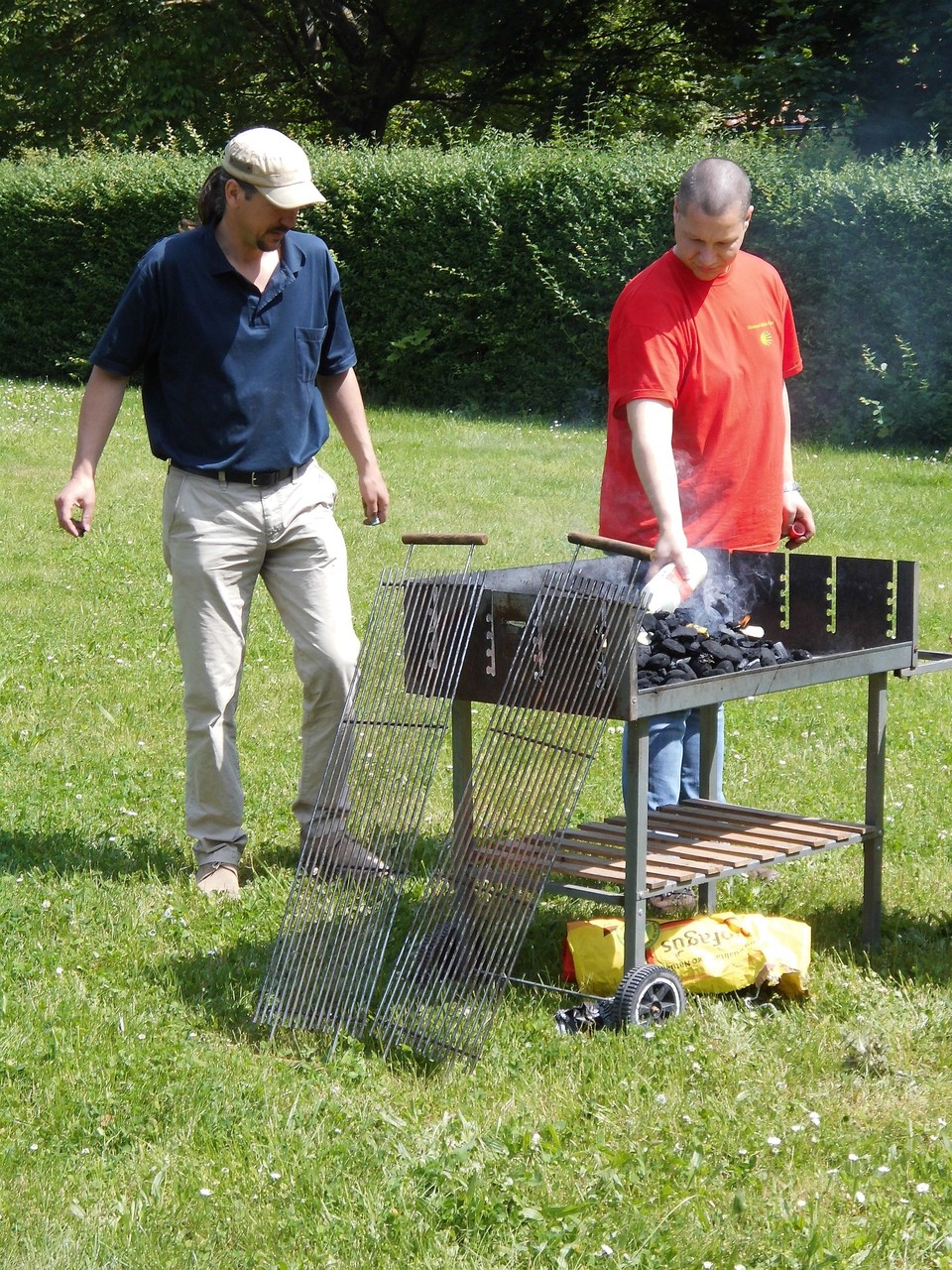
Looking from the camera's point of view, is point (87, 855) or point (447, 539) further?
point (87, 855)

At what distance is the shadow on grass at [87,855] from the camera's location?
16.9 feet

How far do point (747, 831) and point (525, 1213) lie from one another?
185 cm

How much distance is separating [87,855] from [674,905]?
78.9 inches

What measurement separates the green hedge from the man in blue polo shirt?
10.0 m

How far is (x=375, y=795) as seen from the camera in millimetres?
4156

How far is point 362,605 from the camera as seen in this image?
873cm

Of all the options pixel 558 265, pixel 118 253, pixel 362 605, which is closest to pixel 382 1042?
pixel 362 605

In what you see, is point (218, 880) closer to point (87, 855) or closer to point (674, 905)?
point (87, 855)

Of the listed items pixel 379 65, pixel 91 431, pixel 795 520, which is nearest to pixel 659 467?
pixel 795 520

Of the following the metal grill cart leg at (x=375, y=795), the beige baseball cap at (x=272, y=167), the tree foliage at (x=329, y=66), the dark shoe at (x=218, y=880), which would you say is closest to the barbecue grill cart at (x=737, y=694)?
the metal grill cart leg at (x=375, y=795)

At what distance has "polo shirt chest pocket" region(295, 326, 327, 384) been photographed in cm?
487

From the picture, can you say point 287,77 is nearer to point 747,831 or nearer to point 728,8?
point 728,8

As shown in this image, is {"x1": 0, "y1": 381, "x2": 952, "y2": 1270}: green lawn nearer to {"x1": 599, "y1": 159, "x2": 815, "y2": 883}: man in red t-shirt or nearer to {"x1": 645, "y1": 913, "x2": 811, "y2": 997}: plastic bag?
{"x1": 645, "y1": 913, "x2": 811, "y2": 997}: plastic bag

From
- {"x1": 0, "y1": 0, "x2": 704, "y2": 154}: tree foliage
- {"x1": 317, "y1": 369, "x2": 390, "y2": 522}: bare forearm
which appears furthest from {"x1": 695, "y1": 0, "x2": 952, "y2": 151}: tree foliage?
{"x1": 317, "y1": 369, "x2": 390, "y2": 522}: bare forearm
